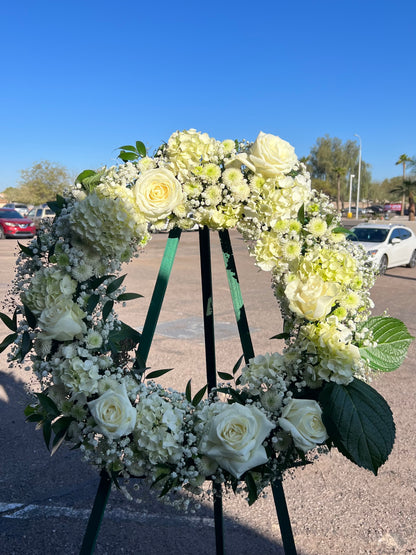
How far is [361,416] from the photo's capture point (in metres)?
1.91

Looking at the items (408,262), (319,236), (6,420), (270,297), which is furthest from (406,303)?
(319,236)

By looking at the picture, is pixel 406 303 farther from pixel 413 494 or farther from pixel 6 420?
pixel 6 420

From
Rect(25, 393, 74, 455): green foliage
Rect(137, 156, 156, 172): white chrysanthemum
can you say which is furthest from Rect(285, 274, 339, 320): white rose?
Rect(25, 393, 74, 455): green foliage

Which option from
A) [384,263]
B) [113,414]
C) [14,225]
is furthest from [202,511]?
[14,225]

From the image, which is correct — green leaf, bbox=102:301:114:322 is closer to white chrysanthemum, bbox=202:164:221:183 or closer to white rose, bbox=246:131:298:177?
white chrysanthemum, bbox=202:164:221:183

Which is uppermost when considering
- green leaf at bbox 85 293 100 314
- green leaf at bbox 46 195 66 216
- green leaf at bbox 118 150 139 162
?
green leaf at bbox 118 150 139 162

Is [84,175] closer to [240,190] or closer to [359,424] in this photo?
[240,190]

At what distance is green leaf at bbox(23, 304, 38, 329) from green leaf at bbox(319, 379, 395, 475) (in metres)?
1.14

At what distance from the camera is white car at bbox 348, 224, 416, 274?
47.7ft

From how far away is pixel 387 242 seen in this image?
1476 centimetres

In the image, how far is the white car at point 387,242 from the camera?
14.5 metres

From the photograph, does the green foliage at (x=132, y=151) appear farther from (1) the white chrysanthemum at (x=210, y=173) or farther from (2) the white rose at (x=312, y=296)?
(2) the white rose at (x=312, y=296)

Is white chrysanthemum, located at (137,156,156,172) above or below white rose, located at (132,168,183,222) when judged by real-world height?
above

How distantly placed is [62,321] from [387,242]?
555 inches
